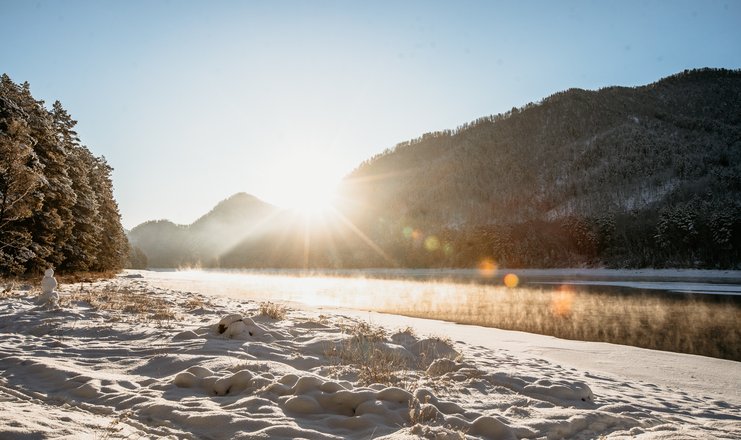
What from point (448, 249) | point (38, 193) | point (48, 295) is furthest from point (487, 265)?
point (48, 295)

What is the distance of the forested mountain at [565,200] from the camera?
84938mm

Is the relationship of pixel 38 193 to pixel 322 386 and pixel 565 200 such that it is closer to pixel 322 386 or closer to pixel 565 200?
pixel 322 386

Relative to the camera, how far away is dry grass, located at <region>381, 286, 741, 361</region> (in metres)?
13.4

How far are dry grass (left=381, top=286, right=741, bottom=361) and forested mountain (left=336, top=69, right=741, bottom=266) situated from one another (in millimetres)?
60591

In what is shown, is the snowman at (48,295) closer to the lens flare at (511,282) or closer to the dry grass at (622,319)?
the dry grass at (622,319)

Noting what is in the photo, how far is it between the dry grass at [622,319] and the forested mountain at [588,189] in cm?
6059

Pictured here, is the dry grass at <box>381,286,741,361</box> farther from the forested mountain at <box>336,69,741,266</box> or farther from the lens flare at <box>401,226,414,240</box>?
the lens flare at <box>401,226,414,240</box>

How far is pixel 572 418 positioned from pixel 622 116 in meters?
191

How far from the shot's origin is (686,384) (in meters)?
8.05

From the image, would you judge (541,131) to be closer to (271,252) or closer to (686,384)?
(271,252)

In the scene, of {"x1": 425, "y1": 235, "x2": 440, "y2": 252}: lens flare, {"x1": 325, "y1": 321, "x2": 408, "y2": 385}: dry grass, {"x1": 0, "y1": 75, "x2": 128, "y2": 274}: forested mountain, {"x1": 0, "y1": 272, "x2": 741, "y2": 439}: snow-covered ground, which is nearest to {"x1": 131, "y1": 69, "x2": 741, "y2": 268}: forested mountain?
{"x1": 425, "y1": 235, "x2": 440, "y2": 252}: lens flare

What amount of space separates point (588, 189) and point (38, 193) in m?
133

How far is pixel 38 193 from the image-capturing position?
2303 centimetres

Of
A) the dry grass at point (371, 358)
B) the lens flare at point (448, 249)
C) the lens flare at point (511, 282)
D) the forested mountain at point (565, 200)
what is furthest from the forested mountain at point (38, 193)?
the lens flare at point (448, 249)
